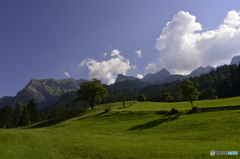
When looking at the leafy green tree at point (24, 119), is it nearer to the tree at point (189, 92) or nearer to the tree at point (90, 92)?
the tree at point (90, 92)

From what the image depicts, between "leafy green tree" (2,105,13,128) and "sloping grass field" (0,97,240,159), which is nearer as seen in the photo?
"sloping grass field" (0,97,240,159)

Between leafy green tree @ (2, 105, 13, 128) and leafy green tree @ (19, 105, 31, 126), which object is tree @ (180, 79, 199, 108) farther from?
leafy green tree @ (2, 105, 13, 128)

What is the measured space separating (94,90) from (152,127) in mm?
46807

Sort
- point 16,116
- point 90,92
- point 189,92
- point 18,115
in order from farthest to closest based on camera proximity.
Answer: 1. point 18,115
2. point 16,116
3. point 90,92
4. point 189,92

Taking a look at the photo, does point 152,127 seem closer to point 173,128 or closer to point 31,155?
point 173,128

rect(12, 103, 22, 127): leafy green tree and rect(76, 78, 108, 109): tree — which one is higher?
rect(76, 78, 108, 109): tree

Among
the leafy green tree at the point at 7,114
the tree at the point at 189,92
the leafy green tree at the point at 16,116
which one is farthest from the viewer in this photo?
the leafy green tree at the point at 7,114

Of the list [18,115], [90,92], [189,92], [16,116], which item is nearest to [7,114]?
[16,116]

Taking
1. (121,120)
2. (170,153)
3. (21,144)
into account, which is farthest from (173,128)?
(21,144)

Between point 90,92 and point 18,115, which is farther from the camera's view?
point 18,115

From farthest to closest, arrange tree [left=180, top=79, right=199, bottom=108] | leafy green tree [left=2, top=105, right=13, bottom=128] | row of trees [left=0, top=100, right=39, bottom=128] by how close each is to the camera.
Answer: leafy green tree [left=2, top=105, right=13, bottom=128] < row of trees [left=0, top=100, right=39, bottom=128] < tree [left=180, top=79, right=199, bottom=108]

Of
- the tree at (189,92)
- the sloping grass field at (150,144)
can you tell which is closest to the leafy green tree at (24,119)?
the sloping grass field at (150,144)

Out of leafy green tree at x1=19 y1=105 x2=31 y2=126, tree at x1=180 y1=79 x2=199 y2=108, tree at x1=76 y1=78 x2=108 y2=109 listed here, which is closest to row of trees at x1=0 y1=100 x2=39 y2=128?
leafy green tree at x1=19 y1=105 x2=31 y2=126

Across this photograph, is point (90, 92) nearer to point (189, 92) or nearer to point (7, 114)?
point (189, 92)
